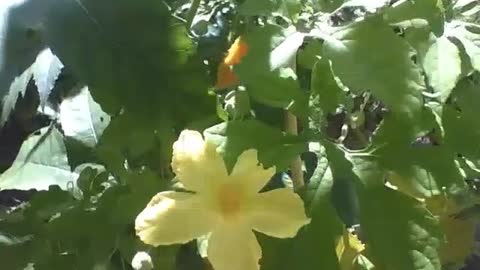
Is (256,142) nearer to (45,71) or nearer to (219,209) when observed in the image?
(219,209)

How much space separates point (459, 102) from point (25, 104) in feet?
1.99

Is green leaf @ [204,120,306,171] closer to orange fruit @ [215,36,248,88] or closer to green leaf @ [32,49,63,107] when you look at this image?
orange fruit @ [215,36,248,88]

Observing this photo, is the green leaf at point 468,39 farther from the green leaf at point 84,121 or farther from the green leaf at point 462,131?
the green leaf at point 84,121

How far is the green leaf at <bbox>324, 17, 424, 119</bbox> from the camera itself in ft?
1.53

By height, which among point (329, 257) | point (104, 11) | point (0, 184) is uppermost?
point (104, 11)

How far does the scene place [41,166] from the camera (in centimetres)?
72

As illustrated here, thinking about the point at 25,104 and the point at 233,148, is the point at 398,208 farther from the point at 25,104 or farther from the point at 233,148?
the point at 25,104

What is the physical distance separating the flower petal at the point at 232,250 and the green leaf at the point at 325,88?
0.08 meters

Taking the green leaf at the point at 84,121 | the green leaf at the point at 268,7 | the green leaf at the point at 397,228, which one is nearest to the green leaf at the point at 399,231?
the green leaf at the point at 397,228

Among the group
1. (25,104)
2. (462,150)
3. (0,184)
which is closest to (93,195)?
(0,184)

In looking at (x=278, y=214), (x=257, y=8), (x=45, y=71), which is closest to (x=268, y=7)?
(x=257, y=8)

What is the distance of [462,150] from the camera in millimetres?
528

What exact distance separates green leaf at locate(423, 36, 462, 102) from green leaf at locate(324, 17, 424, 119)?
0.03 m

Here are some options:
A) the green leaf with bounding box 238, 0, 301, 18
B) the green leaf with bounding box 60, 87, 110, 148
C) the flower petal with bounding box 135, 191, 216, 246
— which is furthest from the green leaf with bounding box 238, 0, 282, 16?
the green leaf with bounding box 60, 87, 110, 148
